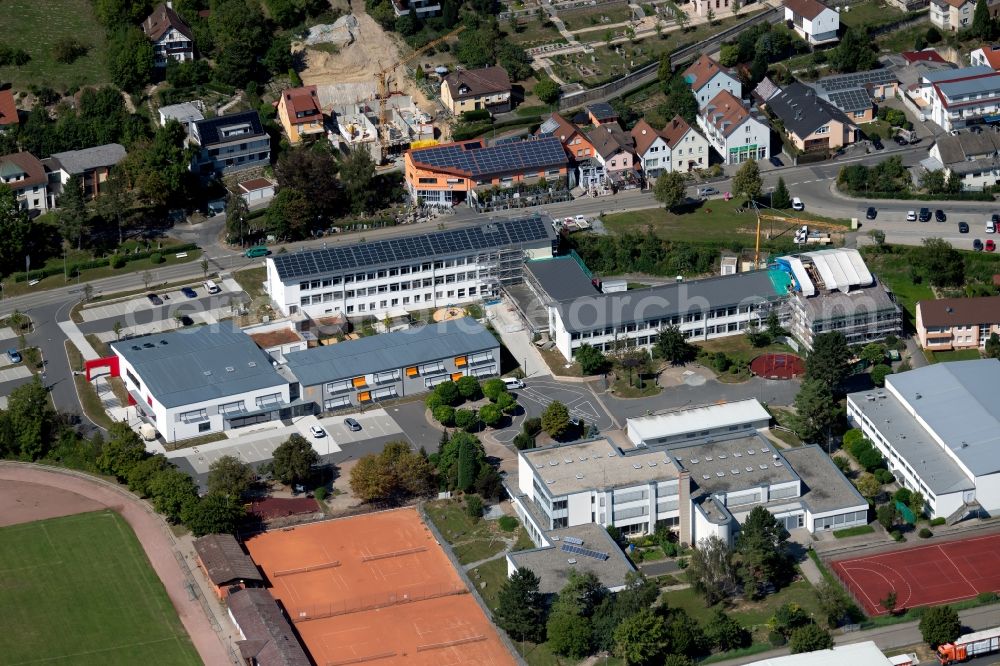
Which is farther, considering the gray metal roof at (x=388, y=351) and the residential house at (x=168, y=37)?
the residential house at (x=168, y=37)

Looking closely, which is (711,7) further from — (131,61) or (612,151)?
(131,61)

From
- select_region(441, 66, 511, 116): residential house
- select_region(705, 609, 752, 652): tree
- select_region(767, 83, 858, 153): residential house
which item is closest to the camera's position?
select_region(705, 609, 752, 652): tree

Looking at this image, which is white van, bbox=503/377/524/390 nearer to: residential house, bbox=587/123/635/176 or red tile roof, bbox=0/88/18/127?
residential house, bbox=587/123/635/176

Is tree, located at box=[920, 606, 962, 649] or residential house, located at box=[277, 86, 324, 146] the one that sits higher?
residential house, located at box=[277, 86, 324, 146]

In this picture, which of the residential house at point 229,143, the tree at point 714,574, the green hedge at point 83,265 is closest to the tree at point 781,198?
the residential house at point 229,143

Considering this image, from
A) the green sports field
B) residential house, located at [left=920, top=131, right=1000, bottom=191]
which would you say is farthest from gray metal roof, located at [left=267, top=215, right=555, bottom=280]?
residential house, located at [left=920, top=131, right=1000, bottom=191]

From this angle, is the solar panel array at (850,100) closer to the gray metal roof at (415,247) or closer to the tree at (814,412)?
the gray metal roof at (415,247)

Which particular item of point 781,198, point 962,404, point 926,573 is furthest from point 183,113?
point 926,573
